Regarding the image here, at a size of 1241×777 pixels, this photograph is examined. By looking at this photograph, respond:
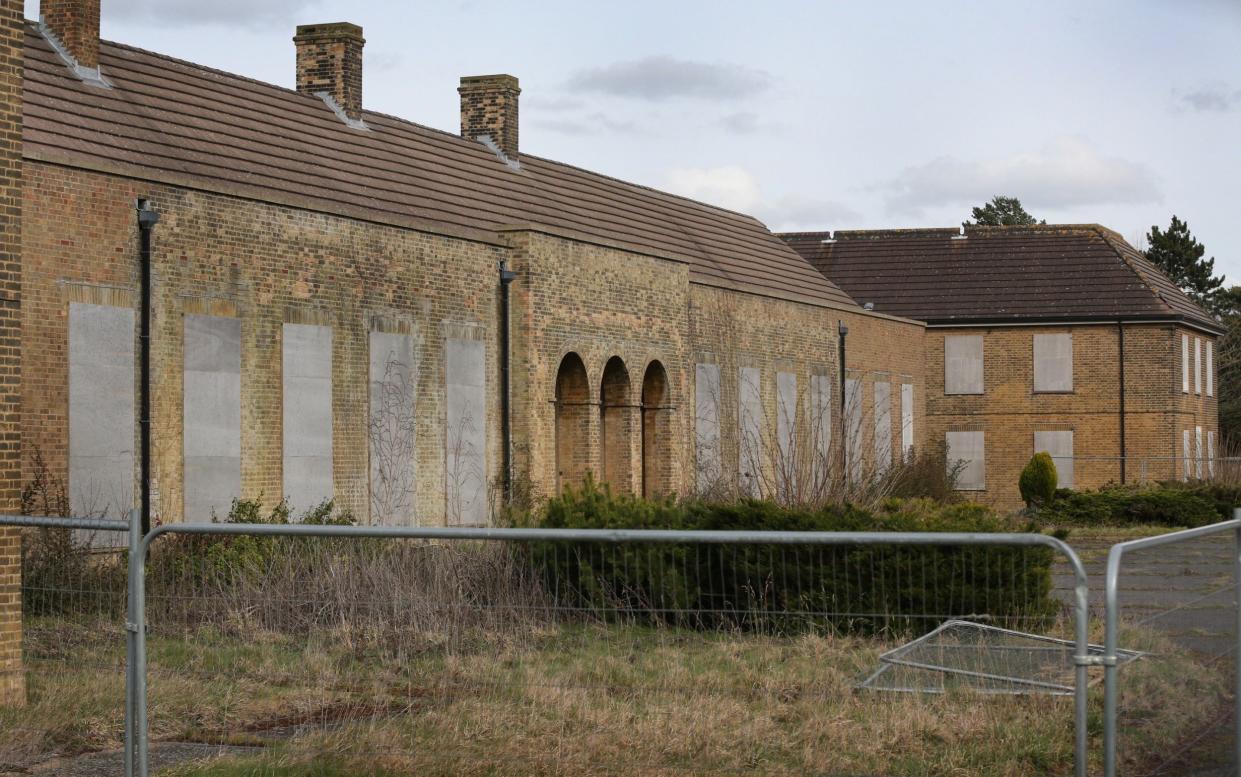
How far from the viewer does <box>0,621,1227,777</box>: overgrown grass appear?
7.36 m

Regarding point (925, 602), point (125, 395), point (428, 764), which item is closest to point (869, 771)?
point (925, 602)

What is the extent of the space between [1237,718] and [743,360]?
25635mm

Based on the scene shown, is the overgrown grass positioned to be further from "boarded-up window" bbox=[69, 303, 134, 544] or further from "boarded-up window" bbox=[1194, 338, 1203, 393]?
"boarded-up window" bbox=[1194, 338, 1203, 393]

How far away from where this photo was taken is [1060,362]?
149 feet

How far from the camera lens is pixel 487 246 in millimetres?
25688

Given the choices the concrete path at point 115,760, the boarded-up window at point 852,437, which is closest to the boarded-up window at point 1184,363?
the boarded-up window at point 852,437

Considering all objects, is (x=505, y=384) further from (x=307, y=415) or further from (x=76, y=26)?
(x=76, y=26)

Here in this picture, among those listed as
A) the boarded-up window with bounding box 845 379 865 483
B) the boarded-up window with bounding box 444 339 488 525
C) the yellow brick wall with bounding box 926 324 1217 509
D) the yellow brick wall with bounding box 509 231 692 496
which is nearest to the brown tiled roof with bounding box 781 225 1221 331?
the yellow brick wall with bounding box 926 324 1217 509

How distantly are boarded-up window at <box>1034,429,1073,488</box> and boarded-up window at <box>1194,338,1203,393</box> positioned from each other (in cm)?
510

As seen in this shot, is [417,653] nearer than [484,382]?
Yes

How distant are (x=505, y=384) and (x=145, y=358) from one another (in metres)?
7.84

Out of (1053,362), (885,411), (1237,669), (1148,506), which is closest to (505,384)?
(1148,506)

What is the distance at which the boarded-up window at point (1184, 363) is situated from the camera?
149ft

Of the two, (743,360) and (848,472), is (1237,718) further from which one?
(743,360)
